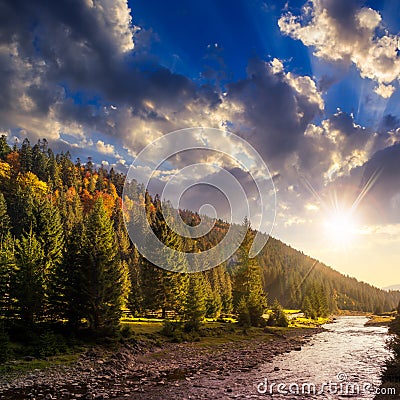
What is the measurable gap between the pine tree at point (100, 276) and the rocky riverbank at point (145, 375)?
13.3ft

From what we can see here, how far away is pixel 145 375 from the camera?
2670 cm

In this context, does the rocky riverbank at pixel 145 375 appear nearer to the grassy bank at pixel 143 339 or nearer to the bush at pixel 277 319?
the grassy bank at pixel 143 339

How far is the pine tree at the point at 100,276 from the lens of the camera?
36.1m

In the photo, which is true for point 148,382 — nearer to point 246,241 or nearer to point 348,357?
point 348,357

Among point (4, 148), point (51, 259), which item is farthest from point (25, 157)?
point (51, 259)

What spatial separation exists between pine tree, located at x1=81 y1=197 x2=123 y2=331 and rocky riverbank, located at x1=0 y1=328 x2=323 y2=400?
4053mm

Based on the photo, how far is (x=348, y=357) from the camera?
125 feet

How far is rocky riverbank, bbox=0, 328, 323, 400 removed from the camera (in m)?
20.9

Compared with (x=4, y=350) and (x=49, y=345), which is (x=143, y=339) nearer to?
(x=49, y=345)

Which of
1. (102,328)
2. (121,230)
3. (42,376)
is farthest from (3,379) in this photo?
(121,230)

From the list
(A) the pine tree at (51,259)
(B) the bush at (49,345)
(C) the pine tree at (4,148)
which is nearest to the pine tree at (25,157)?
(C) the pine tree at (4,148)

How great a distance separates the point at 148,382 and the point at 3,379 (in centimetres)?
1003

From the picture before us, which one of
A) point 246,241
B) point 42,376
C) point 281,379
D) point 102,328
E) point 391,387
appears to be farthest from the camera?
point 246,241

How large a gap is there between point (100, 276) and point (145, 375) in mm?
13510
